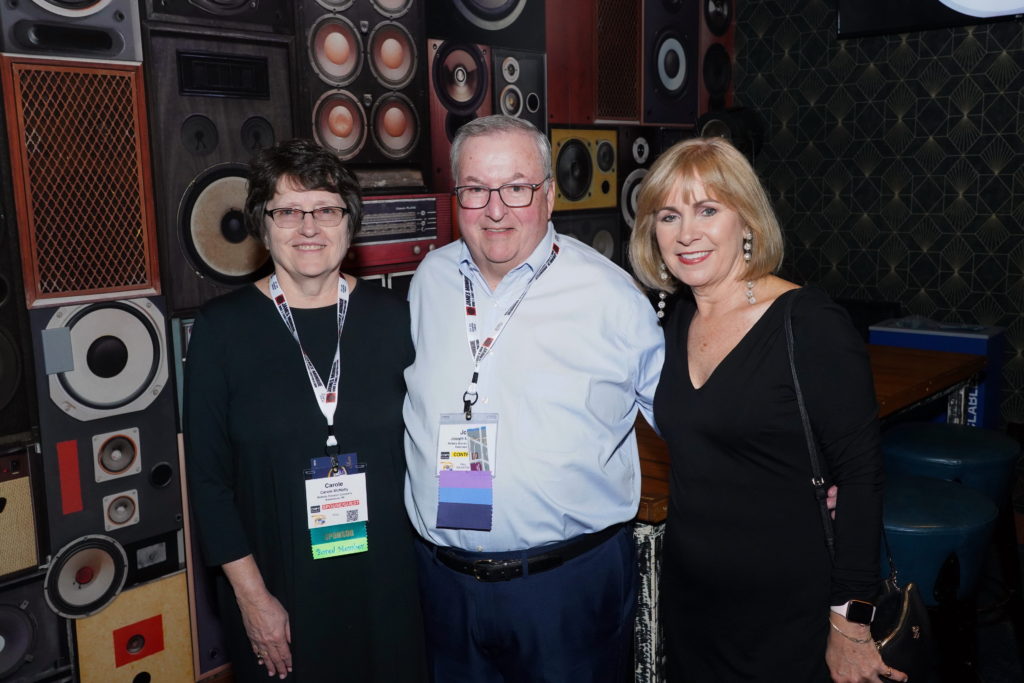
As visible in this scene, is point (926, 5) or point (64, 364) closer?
point (64, 364)

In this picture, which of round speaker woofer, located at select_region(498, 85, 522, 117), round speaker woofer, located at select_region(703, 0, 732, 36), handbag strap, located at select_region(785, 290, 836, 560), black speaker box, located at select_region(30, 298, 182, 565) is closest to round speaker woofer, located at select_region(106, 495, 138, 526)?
black speaker box, located at select_region(30, 298, 182, 565)

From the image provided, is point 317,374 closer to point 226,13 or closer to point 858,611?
point 858,611

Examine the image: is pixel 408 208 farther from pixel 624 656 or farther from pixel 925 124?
pixel 925 124

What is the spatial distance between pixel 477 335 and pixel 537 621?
0.54 meters

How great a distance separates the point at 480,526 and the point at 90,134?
1585 millimetres

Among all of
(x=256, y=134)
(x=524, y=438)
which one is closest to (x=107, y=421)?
(x=256, y=134)

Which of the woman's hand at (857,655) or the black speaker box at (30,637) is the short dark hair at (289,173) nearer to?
the woman's hand at (857,655)

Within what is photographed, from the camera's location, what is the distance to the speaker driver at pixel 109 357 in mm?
2266

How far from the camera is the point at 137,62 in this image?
2330mm

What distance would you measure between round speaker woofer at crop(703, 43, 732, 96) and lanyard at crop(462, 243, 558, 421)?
3510mm

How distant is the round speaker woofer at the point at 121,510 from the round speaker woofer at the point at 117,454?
9 cm

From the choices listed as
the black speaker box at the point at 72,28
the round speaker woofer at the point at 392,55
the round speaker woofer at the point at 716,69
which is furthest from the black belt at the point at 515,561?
the round speaker woofer at the point at 716,69

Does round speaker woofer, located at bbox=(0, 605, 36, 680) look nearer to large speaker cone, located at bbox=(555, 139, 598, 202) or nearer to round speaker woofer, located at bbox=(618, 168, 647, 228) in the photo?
large speaker cone, located at bbox=(555, 139, 598, 202)

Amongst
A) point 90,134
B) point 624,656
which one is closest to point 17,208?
point 90,134
